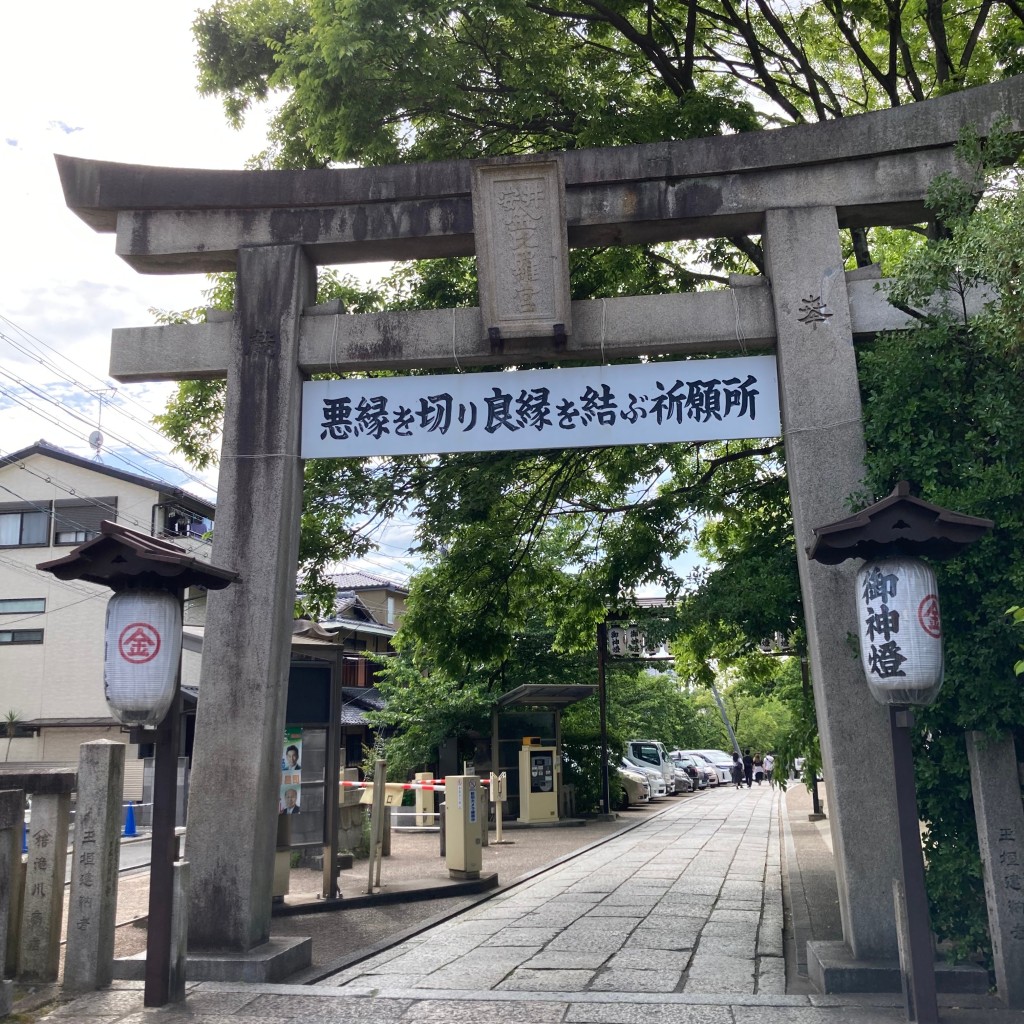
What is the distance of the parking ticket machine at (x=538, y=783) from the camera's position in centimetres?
2328

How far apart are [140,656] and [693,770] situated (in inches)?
1495

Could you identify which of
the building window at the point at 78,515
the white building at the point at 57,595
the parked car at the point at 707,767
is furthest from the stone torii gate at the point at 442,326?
the parked car at the point at 707,767

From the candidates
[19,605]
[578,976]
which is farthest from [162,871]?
[19,605]

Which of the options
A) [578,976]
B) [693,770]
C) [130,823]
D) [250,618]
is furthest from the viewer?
[693,770]

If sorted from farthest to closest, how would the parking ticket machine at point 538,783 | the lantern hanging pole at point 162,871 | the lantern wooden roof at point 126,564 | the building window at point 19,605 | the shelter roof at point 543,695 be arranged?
the building window at point 19,605 < the parking ticket machine at point 538,783 < the shelter roof at point 543,695 < the lantern wooden roof at point 126,564 < the lantern hanging pole at point 162,871

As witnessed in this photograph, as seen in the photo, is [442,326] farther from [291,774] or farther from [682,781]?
[682,781]

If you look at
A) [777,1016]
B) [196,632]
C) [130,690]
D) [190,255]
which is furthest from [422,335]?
[196,632]

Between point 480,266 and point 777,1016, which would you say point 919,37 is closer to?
point 480,266

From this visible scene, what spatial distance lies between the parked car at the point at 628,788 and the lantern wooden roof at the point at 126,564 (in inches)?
843

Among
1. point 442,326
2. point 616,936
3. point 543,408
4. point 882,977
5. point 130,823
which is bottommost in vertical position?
point 616,936

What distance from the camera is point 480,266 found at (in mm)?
8516

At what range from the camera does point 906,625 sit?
629cm

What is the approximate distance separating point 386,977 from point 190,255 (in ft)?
20.5

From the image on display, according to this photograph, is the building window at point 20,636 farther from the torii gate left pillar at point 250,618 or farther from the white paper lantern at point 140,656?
the white paper lantern at point 140,656
